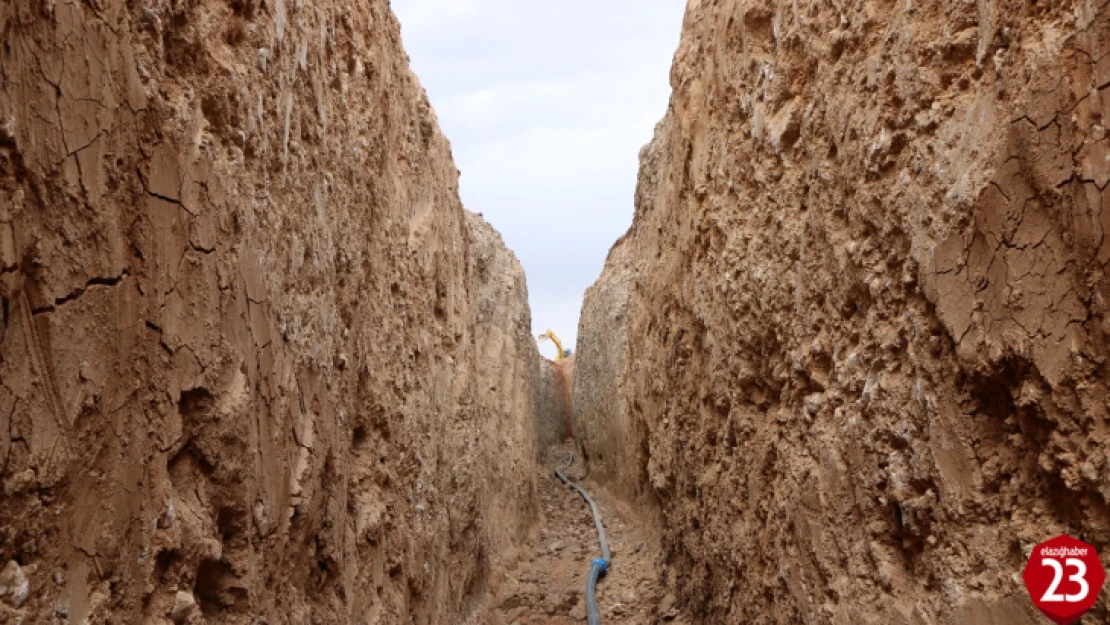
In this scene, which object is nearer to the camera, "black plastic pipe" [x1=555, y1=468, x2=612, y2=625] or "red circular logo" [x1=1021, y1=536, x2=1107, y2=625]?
"red circular logo" [x1=1021, y1=536, x2=1107, y2=625]

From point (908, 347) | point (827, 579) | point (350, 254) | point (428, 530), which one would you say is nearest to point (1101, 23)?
point (908, 347)

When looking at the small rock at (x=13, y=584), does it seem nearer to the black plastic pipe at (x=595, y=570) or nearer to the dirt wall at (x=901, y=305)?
the dirt wall at (x=901, y=305)

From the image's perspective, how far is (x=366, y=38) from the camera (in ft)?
16.6

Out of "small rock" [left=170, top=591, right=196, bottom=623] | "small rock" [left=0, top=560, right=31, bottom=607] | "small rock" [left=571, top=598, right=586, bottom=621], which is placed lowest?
"small rock" [left=571, top=598, right=586, bottom=621]

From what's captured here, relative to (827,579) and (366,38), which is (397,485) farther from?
(366,38)

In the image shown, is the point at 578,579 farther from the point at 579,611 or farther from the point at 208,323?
the point at 208,323

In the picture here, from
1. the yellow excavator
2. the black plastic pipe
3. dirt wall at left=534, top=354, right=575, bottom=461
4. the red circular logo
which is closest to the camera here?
the red circular logo

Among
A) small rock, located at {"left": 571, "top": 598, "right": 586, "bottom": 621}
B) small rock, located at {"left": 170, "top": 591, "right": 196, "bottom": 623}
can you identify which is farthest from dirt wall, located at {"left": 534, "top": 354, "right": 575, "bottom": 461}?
small rock, located at {"left": 170, "top": 591, "right": 196, "bottom": 623}

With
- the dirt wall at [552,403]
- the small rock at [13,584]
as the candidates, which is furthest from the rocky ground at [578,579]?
the dirt wall at [552,403]

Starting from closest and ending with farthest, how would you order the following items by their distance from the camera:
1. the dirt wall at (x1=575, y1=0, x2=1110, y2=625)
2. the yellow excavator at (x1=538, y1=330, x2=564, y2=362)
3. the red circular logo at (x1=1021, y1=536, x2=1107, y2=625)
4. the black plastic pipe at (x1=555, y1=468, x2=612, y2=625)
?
the red circular logo at (x1=1021, y1=536, x2=1107, y2=625)
the dirt wall at (x1=575, y1=0, x2=1110, y2=625)
the black plastic pipe at (x1=555, y1=468, x2=612, y2=625)
the yellow excavator at (x1=538, y1=330, x2=564, y2=362)

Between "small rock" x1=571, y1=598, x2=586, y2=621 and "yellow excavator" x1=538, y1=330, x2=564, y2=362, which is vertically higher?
"yellow excavator" x1=538, y1=330, x2=564, y2=362

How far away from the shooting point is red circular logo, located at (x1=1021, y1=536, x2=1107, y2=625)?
7.34ft

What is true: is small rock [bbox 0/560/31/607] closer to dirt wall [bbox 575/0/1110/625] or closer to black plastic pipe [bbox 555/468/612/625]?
dirt wall [bbox 575/0/1110/625]

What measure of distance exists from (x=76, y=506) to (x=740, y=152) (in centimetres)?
435
